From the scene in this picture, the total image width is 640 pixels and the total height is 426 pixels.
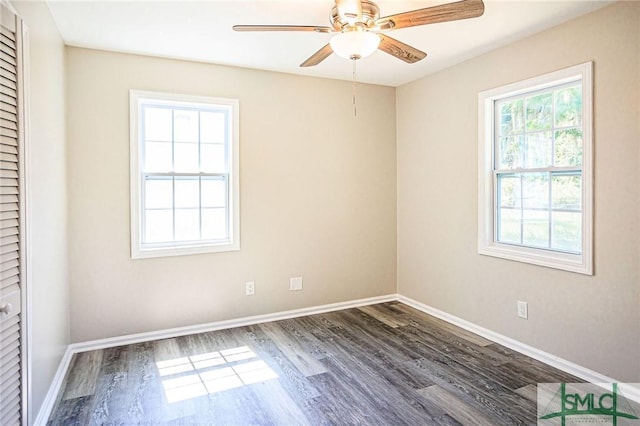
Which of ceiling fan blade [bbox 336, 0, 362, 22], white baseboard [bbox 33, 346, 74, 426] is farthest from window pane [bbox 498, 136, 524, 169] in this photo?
white baseboard [bbox 33, 346, 74, 426]

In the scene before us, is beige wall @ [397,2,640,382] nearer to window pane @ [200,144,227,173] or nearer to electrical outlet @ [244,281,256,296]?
electrical outlet @ [244,281,256,296]

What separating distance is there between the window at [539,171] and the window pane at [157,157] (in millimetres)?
2885

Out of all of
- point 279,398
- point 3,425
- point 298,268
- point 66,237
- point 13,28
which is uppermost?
point 13,28

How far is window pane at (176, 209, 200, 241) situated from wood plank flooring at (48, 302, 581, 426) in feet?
3.02

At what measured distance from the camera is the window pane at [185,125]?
3.65 metres

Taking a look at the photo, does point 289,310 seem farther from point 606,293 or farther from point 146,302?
point 606,293

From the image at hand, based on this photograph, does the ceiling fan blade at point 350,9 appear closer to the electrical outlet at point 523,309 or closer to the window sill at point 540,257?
the window sill at point 540,257

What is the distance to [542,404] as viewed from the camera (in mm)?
2410

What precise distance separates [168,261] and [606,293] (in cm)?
346

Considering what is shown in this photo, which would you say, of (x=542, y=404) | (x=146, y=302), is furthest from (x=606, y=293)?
(x=146, y=302)

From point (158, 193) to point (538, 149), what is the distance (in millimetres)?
3307

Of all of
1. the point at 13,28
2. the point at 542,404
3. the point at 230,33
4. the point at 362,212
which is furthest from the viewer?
the point at 362,212

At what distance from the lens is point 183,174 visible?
365 centimetres

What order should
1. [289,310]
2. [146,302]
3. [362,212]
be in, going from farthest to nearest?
1. [362,212]
2. [289,310]
3. [146,302]
